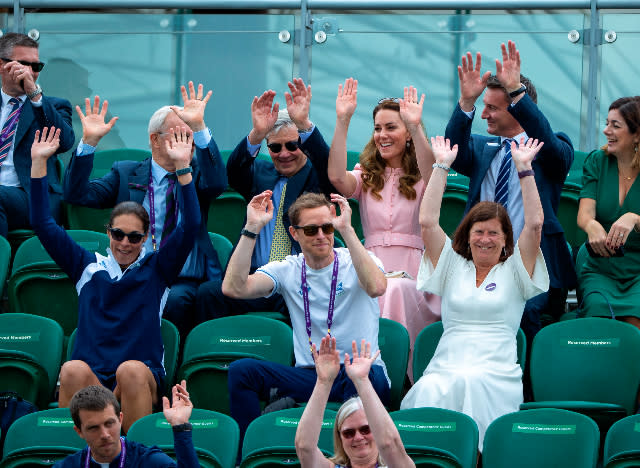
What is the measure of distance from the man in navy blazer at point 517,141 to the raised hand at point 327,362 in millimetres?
1786

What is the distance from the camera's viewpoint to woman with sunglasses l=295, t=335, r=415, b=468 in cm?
407

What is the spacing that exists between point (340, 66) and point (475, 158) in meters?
2.29

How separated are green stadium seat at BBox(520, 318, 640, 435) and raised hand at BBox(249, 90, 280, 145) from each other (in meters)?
1.77

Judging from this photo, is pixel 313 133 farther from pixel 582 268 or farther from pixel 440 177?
pixel 582 268

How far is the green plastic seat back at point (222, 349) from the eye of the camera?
5367 mm

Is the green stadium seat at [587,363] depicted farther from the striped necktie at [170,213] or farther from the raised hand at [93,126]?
the raised hand at [93,126]

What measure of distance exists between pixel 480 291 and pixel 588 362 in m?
0.58

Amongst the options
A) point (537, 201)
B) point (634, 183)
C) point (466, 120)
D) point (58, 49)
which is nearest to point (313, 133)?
point (466, 120)

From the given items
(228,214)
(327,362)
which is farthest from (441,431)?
(228,214)

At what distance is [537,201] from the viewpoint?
5320mm

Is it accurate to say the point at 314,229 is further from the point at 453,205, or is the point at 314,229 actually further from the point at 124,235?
the point at 453,205

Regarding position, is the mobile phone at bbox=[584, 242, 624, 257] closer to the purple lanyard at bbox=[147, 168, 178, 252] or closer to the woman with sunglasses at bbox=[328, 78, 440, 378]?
the woman with sunglasses at bbox=[328, 78, 440, 378]

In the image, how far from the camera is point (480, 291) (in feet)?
17.4

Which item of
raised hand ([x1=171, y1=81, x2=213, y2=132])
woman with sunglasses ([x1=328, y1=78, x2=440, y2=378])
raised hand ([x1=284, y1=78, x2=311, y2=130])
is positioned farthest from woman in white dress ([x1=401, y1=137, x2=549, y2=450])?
raised hand ([x1=171, y1=81, x2=213, y2=132])
